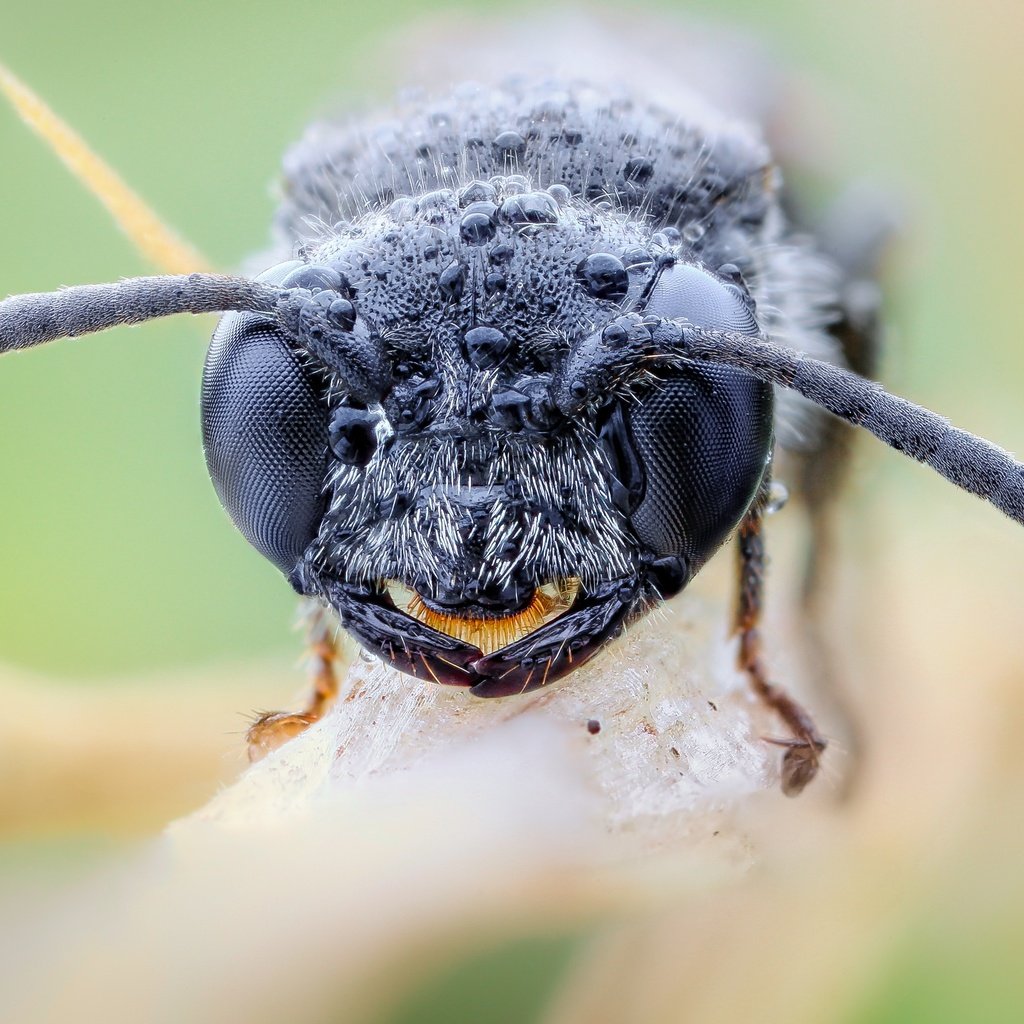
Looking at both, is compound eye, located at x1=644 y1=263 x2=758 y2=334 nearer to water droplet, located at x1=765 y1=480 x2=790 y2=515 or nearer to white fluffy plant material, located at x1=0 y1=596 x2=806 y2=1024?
water droplet, located at x1=765 y1=480 x2=790 y2=515

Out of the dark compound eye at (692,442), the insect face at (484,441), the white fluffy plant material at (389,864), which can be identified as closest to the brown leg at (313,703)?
the white fluffy plant material at (389,864)

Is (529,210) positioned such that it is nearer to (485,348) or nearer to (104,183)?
(485,348)

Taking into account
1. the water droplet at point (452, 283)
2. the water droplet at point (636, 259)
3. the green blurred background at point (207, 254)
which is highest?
the water droplet at point (636, 259)

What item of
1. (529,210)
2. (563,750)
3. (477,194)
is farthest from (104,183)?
(563,750)

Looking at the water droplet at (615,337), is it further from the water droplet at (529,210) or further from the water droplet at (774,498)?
the water droplet at (774,498)

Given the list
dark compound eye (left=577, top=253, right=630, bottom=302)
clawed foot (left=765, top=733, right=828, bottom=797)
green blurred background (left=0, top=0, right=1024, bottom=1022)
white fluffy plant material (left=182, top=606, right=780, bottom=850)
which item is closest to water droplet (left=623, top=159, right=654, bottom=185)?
dark compound eye (left=577, top=253, right=630, bottom=302)

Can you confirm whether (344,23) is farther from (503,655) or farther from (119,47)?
(503,655)
